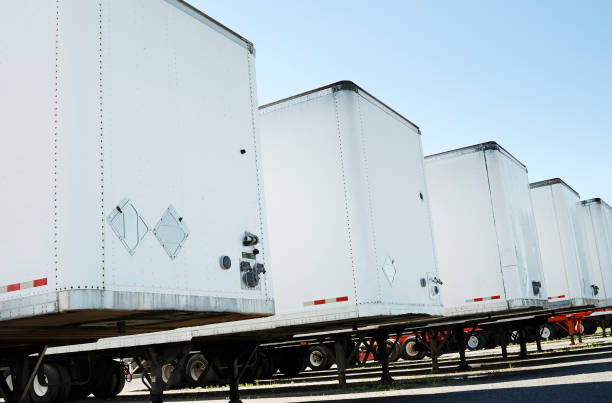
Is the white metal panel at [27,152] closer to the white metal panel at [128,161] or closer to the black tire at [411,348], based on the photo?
the white metal panel at [128,161]

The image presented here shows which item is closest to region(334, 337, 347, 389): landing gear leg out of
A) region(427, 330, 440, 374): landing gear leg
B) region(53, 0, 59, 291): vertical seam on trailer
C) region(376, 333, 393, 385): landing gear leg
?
region(376, 333, 393, 385): landing gear leg

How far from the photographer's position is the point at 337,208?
30.1 ft

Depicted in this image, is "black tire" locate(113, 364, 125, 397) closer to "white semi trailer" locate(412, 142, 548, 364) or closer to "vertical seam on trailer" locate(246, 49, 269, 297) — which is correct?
"white semi trailer" locate(412, 142, 548, 364)

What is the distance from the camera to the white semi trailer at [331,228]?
9000mm

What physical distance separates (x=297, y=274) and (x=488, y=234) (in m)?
5.06

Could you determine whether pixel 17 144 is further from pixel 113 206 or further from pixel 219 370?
pixel 219 370

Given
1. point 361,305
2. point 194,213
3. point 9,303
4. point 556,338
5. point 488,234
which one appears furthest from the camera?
point 556,338

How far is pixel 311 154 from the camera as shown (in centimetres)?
952

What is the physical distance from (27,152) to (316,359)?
46.5ft

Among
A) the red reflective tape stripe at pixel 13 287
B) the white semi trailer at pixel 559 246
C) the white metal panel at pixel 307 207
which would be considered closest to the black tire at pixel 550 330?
the white semi trailer at pixel 559 246

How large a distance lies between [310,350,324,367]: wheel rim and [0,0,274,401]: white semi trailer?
37.6ft

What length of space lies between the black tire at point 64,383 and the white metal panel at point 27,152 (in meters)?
7.98

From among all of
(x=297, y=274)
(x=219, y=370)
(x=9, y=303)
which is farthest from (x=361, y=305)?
(x=9, y=303)

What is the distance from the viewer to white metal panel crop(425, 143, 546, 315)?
500 inches
